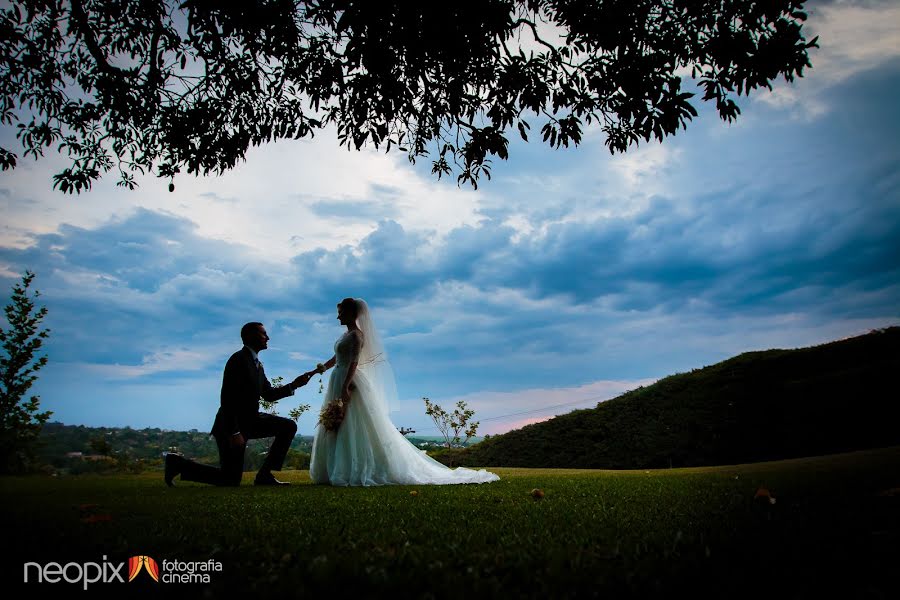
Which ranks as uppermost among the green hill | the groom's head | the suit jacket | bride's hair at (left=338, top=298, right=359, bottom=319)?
bride's hair at (left=338, top=298, right=359, bottom=319)

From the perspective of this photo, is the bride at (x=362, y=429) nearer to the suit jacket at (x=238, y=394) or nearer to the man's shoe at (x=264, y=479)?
the man's shoe at (x=264, y=479)

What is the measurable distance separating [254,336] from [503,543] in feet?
24.1

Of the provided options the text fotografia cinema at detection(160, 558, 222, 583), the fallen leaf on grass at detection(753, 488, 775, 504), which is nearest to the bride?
the fallen leaf on grass at detection(753, 488, 775, 504)

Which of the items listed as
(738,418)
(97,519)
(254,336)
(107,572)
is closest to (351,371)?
(254,336)

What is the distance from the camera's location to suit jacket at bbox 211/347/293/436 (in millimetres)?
8680

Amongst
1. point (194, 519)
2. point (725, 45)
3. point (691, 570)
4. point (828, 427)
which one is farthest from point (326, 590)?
point (828, 427)

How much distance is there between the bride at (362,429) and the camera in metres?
8.84

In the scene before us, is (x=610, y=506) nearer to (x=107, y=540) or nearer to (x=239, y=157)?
(x=107, y=540)

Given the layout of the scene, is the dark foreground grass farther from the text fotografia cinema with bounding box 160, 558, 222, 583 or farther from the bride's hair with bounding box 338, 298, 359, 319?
the bride's hair with bounding box 338, 298, 359, 319

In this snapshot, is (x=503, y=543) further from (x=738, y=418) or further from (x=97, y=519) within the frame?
(x=738, y=418)

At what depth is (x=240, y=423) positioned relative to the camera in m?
8.87

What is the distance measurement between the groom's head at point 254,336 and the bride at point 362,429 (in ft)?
3.97

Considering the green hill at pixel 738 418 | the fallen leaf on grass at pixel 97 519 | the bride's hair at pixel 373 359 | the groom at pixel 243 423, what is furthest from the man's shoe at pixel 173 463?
the green hill at pixel 738 418

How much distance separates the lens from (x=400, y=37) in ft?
22.9
